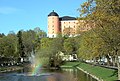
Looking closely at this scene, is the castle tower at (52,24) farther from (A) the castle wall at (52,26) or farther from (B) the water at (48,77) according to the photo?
(B) the water at (48,77)

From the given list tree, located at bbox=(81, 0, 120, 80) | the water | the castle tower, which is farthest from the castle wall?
tree, located at bbox=(81, 0, 120, 80)

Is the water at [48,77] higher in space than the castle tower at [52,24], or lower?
lower

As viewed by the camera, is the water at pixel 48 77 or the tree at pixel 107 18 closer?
the tree at pixel 107 18

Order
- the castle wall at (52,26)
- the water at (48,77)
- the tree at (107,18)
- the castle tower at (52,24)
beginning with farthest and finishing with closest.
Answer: the castle tower at (52,24) → the castle wall at (52,26) → the water at (48,77) → the tree at (107,18)

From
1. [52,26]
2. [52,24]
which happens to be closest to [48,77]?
[52,26]

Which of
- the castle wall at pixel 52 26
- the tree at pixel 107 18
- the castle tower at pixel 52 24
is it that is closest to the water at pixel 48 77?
the tree at pixel 107 18

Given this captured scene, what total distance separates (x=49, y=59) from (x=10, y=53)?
47.1 ft

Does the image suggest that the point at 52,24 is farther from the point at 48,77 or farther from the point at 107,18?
the point at 107,18

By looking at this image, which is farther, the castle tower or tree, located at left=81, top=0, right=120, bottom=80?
the castle tower

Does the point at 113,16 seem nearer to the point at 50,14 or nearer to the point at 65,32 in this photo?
the point at 65,32

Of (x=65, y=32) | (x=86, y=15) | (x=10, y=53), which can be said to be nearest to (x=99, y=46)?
(x=86, y=15)

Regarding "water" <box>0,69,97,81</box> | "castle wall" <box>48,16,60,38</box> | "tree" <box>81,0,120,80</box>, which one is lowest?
"water" <box>0,69,97,81</box>

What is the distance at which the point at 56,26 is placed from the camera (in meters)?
199

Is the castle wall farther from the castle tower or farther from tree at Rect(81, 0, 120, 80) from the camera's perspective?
tree at Rect(81, 0, 120, 80)
